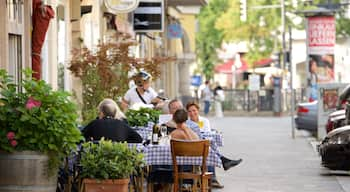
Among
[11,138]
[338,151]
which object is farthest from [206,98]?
[11,138]

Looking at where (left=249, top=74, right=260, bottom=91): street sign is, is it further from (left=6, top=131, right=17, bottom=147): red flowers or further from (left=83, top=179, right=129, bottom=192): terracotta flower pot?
(left=6, top=131, right=17, bottom=147): red flowers

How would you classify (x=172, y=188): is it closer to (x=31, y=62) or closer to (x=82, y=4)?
(x=31, y=62)

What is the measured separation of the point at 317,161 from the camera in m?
23.6

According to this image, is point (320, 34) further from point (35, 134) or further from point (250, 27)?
point (250, 27)

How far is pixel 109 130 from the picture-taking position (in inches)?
569

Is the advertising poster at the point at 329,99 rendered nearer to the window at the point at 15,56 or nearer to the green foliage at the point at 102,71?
the green foliage at the point at 102,71

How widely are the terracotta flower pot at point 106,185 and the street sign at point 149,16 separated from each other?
1773 centimetres

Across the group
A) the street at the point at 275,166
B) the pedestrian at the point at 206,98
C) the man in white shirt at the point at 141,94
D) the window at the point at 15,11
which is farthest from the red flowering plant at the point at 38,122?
the pedestrian at the point at 206,98

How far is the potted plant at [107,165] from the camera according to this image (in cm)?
1298

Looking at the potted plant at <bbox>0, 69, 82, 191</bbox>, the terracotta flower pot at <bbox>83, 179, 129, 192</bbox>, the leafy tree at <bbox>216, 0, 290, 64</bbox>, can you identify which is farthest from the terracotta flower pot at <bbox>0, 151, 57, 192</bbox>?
the leafy tree at <bbox>216, 0, 290, 64</bbox>

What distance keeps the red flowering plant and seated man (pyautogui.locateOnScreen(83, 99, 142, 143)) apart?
5.63 ft

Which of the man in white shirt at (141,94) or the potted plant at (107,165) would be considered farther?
the man in white shirt at (141,94)

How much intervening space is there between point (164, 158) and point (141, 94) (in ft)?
24.1

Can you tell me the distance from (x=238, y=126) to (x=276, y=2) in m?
28.8
